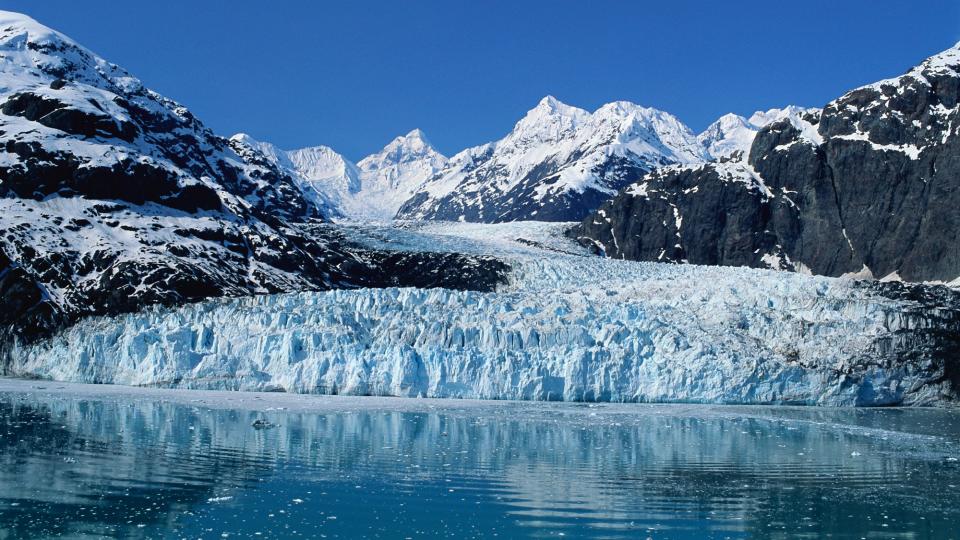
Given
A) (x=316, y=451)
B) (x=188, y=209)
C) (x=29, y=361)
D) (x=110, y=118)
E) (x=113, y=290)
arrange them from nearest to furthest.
Answer: (x=316, y=451) < (x=29, y=361) < (x=113, y=290) < (x=188, y=209) < (x=110, y=118)

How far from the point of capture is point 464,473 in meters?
20.9

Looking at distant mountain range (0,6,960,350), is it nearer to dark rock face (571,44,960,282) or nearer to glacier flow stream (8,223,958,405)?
dark rock face (571,44,960,282)

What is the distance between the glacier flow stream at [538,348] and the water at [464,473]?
470 centimetres

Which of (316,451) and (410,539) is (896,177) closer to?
(316,451)

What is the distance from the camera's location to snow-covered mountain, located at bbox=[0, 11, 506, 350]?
2076 inches

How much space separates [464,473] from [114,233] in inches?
1787

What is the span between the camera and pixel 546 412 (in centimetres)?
3400

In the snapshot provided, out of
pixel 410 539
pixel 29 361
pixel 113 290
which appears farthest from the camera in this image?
pixel 113 290

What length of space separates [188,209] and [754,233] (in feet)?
195

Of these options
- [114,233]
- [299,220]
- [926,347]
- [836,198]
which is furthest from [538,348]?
[299,220]

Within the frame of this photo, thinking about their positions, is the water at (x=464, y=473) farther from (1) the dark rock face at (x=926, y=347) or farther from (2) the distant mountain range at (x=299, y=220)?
(2) the distant mountain range at (x=299, y=220)

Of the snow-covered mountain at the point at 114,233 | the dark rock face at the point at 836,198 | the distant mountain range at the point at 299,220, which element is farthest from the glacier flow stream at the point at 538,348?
the dark rock face at the point at 836,198

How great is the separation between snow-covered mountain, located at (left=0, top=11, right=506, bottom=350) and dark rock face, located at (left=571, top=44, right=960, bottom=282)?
37376 millimetres

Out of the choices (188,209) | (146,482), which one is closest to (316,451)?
(146,482)
